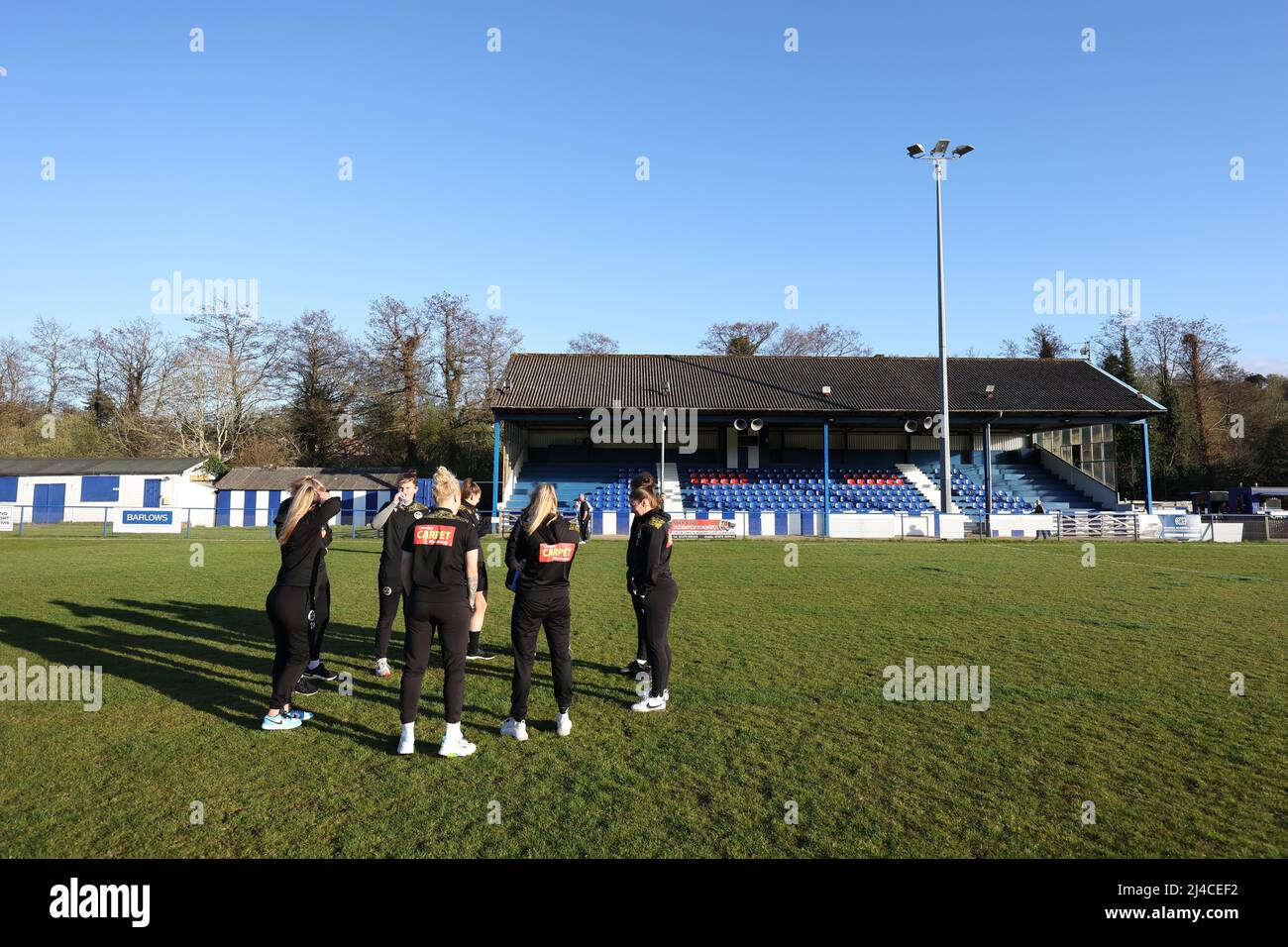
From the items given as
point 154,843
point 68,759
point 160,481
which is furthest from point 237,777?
point 160,481

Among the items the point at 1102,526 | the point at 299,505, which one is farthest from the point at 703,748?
the point at 1102,526

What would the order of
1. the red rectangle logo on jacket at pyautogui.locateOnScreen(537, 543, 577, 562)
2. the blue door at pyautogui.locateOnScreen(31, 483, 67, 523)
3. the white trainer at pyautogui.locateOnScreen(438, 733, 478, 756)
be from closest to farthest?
the white trainer at pyautogui.locateOnScreen(438, 733, 478, 756)
the red rectangle logo on jacket at pyautogui.locateOnScreen(537, 543, 577, 562)
the blue door at pyautogui.locateOnScreen(31, 483, 67, 523)

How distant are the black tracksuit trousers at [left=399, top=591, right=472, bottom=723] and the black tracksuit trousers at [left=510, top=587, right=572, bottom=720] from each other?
1.33 ft

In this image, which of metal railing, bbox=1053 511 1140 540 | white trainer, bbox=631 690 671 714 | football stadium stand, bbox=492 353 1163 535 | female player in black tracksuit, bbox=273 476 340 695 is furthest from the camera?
football stadium stand, bbox=492 353 1163 535

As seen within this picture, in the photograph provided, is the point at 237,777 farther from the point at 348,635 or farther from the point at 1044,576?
the point at 1044,576

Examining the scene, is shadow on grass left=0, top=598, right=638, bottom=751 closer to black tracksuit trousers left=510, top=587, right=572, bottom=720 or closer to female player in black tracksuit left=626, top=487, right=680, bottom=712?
female player in black tracksuit left=626, top=487, right=680, bottom=712

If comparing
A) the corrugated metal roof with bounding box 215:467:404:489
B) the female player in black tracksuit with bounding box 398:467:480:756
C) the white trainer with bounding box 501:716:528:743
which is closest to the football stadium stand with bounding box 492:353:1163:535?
the corrugated metal roof with bounding box 215:467:404:489

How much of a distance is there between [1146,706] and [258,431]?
164ft

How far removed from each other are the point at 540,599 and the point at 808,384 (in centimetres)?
3148

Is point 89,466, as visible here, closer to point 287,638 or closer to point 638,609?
point 287,638

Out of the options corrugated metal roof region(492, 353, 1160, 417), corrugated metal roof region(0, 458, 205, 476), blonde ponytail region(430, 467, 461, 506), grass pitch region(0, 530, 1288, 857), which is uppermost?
corrugated metal roof region(492, 353, 1160, 417)

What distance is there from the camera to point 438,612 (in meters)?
4.78

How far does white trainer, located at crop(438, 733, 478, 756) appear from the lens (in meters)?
4.73
